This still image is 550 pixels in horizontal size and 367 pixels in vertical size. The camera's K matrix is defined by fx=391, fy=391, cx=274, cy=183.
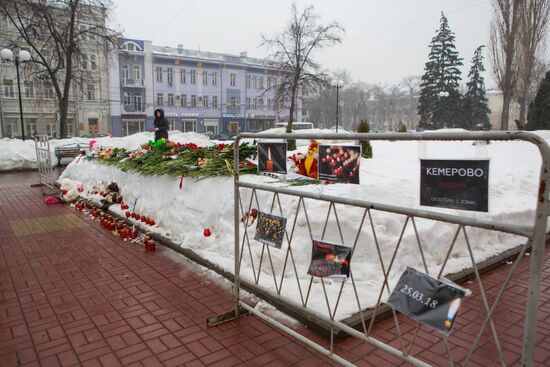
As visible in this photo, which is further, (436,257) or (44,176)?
→ (44,176)

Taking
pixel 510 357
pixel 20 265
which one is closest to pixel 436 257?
pixel 510 357

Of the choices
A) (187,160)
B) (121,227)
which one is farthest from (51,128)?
(187,160)

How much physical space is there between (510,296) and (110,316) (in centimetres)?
396

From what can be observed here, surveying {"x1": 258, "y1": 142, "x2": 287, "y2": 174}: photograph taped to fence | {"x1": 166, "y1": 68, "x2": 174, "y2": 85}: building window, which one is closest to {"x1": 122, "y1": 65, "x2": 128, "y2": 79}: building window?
{"x1": 166, "y1": 68, "x2": 174, "y2": 85}: building window

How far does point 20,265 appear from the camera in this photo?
5.04 metres

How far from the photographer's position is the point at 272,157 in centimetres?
340

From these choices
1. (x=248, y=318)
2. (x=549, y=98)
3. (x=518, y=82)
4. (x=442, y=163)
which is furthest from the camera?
(x=518, y=82)

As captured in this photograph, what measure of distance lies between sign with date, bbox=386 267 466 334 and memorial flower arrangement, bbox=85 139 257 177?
3.59m

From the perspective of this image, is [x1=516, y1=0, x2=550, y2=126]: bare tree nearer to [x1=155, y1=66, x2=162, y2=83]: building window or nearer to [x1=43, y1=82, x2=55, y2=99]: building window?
[x1=43, y1=82, x2=55, y2=99]: building window

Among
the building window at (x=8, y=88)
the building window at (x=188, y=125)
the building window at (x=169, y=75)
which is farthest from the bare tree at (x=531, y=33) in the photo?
the building window at (x=8, y=88)

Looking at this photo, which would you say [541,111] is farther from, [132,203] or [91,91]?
[91,91]

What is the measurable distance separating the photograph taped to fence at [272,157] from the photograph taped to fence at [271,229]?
0.41 meters

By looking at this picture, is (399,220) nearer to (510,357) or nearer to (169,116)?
(510,357)

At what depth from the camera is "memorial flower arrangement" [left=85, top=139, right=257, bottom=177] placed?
19.0 feet
